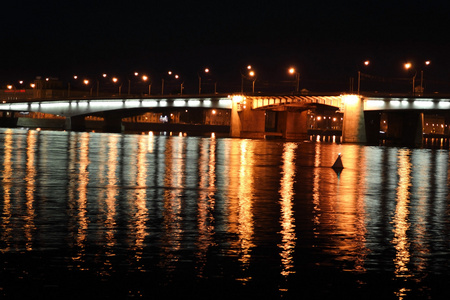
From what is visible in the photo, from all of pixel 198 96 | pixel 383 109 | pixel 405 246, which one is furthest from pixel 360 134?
pixel 405 246

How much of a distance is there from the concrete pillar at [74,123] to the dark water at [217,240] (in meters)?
148

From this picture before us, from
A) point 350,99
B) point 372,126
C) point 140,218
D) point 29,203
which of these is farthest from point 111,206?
point 372,126

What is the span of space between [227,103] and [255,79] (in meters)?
8.03

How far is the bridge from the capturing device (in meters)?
124

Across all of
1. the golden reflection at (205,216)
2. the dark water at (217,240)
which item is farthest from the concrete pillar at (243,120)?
the dark water at (217,240)

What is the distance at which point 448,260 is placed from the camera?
511 inches

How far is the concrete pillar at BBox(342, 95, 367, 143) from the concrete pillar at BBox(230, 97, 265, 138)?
88.6ft

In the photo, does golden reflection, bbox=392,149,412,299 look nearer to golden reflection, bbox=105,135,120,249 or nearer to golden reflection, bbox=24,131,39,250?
golden reflection, bbox=105,135,120,249

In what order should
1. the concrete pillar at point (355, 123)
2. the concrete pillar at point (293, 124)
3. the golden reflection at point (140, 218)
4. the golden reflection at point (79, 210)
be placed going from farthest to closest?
the concrete pillar at point (293, 124) → the concrete pillar at point (355, 123) → the golden reflection at point (140, 218) → the golden reflection at point (79, 210)

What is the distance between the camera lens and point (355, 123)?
12444 cm

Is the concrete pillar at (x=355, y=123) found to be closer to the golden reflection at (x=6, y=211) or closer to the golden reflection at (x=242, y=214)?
the golden reflection at (x=242, y=214)

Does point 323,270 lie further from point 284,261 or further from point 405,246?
point 405,246

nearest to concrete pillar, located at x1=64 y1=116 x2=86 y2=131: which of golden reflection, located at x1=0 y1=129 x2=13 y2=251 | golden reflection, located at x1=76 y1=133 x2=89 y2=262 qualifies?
golden reflection, located at x1=76 y1=133 x2=89 y2=262

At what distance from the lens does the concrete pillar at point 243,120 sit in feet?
484
